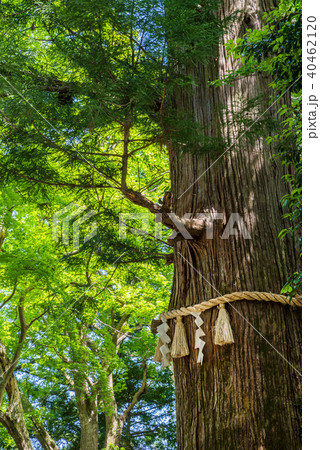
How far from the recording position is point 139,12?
9.51 ft

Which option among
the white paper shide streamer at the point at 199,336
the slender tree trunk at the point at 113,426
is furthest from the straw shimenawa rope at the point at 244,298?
the slender tree trunk at the point at 113,426

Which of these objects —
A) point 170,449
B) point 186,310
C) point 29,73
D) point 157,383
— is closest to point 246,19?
point 29,73

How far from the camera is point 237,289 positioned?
10.8 feet

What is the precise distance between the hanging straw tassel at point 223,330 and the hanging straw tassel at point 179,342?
297mm

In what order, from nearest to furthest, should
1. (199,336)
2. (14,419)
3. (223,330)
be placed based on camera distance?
(223,330) < (199,336) < (14,419)

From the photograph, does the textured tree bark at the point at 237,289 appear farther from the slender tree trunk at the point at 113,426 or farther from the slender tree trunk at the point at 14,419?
the slender tree trunk at the point at 113,426

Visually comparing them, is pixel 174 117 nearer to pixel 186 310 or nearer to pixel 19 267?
pixel 186 310

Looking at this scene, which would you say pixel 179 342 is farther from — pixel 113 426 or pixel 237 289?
pixel 113 426

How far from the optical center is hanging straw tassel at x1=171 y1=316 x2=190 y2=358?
333 centimetres

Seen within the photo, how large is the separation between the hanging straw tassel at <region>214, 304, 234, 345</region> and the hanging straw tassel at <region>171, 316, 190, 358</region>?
0.97 ft

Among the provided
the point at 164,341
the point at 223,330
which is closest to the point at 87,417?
the point at 164,341

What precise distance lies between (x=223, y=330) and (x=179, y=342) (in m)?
0.41

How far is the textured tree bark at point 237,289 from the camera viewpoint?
2951mm

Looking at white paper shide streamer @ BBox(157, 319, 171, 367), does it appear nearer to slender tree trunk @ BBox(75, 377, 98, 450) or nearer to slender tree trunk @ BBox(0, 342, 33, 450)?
slender tree trunk @ BBox(0, 342, 33, 450)
